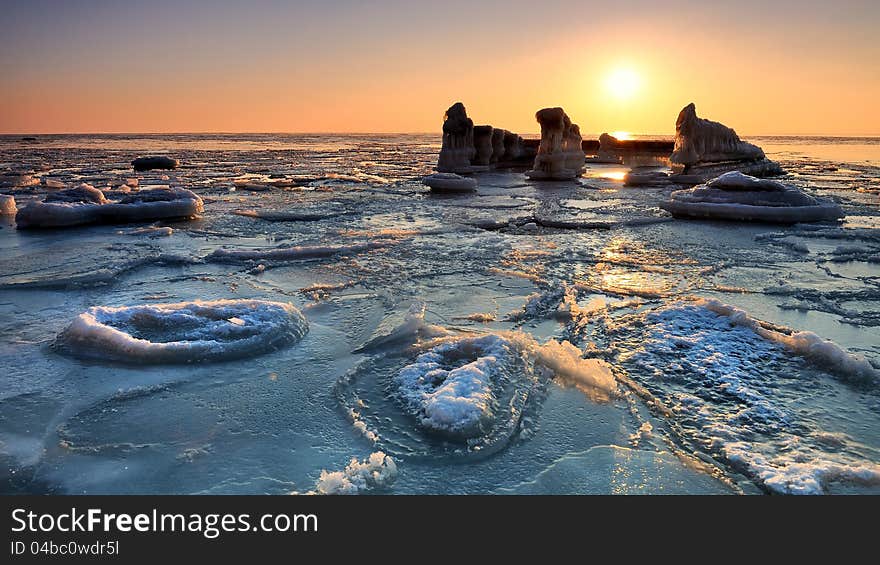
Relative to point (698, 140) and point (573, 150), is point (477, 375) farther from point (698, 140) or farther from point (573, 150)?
point (573, 150)

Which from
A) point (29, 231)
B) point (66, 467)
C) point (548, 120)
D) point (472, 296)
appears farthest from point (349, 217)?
point (548, 120)

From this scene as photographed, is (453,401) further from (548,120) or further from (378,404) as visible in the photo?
(548,120)

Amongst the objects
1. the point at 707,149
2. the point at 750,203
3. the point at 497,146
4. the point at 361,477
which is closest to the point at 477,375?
the point at 361,477

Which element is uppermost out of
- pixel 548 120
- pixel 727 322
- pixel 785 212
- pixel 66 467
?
pixel 548 120

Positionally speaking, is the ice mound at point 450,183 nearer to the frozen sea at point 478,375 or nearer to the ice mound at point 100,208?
the ice mound at point 100,208

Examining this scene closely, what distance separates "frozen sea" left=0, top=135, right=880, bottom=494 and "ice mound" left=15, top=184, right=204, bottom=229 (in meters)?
3.06

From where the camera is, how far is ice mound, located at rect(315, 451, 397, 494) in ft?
7.98

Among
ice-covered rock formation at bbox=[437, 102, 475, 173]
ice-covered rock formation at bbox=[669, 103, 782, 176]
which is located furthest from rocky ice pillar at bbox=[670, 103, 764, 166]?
ice-covered rock formation at bbox=[437, 102, 475, 173]

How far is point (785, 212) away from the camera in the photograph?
38.6 feet

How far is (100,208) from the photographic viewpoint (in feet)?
38.3

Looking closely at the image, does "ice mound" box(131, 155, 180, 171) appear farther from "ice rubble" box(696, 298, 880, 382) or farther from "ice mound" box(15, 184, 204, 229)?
"ice rubble" box(696, 298, 880, 382)
